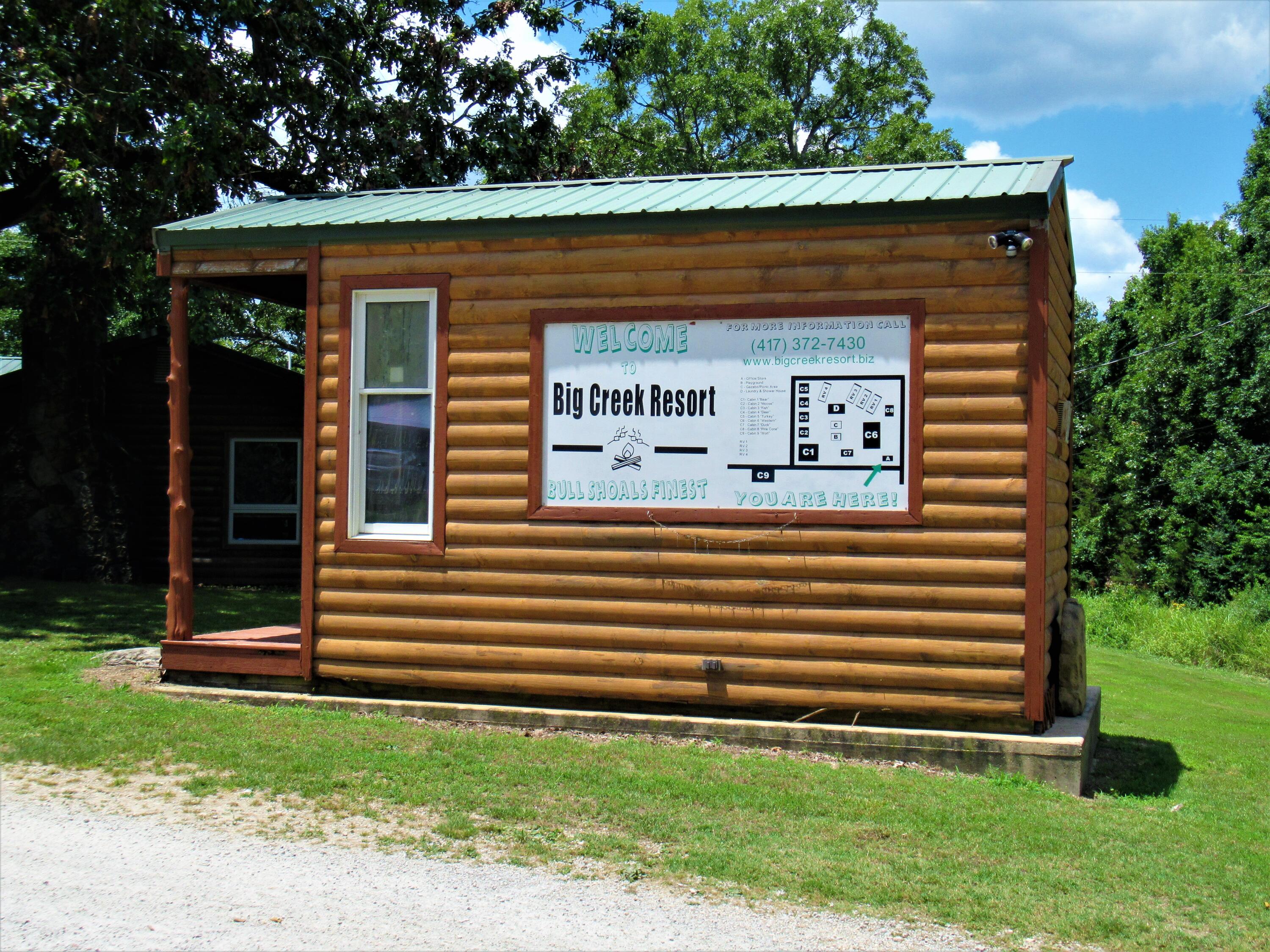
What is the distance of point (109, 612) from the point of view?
1302cm

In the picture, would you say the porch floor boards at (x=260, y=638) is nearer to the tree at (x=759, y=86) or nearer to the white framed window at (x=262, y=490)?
the white framed window at (x=262, y=490)

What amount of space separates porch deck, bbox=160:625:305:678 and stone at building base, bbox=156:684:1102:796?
0.55 ft

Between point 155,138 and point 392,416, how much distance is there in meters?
7.14

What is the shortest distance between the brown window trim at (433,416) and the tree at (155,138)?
549 cm

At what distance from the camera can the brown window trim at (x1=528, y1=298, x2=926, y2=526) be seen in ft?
23.6

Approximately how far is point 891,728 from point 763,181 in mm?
4057

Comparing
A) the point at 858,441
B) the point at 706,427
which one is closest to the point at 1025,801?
the point at 858,441

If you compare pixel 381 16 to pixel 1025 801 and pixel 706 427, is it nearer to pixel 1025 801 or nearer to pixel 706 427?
pixel 706 427

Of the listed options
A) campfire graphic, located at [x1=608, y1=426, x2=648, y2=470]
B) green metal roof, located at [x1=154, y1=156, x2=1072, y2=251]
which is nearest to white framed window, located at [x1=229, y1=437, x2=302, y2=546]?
green metal roof, located at [x1=154, y1=156, x2=1072, y2=251]

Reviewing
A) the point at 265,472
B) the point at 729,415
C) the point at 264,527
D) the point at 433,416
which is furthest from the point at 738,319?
the point at 264,527

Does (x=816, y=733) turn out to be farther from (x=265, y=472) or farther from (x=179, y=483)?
(x=265, y=472)

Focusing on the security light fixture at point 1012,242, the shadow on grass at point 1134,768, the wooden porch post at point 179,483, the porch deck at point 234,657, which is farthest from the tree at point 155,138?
the shadow on grass at point 1134,768

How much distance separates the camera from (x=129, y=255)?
13.1 m

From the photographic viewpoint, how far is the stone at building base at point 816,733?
687 cm
